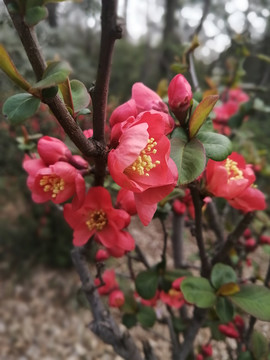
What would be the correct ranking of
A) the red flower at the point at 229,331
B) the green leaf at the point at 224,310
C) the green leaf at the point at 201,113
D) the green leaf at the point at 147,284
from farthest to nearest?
1. the red flower at the point at 229,331
2. the green leaf at the point at 147,284
3. the green leaf at the point at 224,310
4. the green leaf at the point at 201,113

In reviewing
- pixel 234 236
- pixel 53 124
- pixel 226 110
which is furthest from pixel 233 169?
pixel 53 124

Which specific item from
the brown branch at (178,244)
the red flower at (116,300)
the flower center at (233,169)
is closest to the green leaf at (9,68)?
the flower center at (233,169)

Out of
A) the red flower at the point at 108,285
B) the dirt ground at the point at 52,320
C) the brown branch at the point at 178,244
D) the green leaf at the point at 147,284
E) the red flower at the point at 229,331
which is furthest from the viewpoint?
the dirt ground at the point at 52,320

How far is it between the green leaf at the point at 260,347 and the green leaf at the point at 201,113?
0.68 m

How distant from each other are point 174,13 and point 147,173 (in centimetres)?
644

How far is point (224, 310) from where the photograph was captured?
Answer: 2.13 feet

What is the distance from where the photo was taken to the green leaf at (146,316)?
975mm

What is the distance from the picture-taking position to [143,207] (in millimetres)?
413

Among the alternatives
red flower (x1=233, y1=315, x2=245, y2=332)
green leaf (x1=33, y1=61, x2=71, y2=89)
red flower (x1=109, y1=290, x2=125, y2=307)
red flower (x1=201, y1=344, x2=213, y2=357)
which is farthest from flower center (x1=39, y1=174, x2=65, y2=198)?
red flower (x1=201, y1=344, x2=213, y2=357)

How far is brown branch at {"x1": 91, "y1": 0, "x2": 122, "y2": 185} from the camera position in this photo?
0.32 meters

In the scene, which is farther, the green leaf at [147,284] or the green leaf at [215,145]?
the green leaf at [147,284]

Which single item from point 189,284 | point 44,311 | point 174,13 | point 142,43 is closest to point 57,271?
point 44,311

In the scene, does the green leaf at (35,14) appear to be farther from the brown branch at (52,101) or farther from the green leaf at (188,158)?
the green leaf at (188,158)

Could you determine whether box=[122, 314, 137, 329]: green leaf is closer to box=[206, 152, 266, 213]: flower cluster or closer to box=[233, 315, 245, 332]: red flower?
box=[233, 315, 245, 332]: red flower
